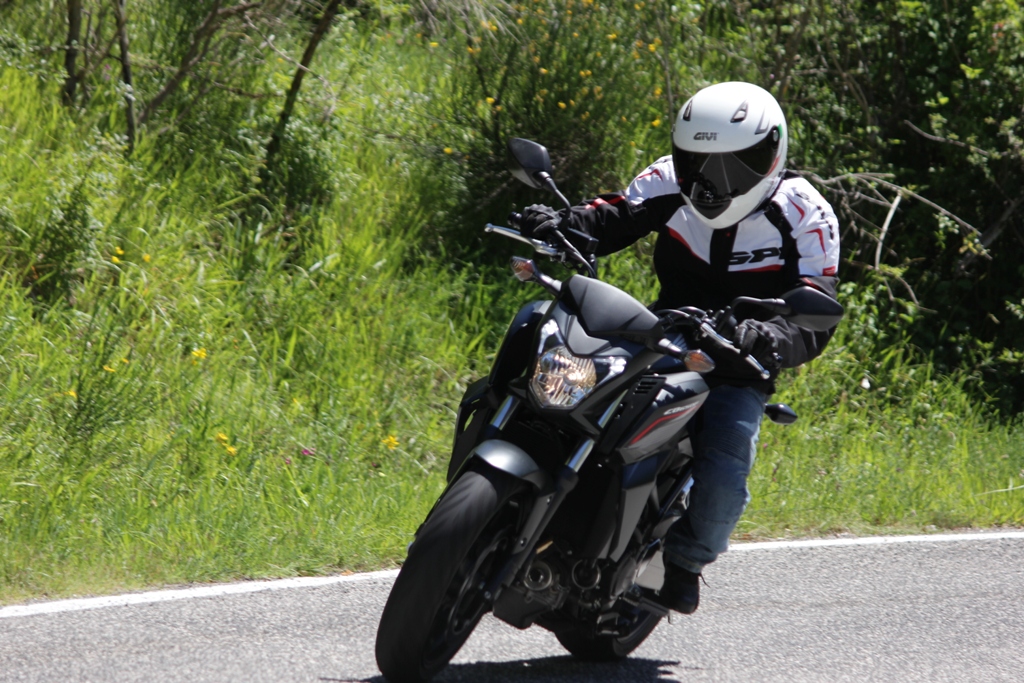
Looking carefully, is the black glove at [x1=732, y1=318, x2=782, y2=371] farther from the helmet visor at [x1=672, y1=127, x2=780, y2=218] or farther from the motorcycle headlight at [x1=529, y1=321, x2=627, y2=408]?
the helmet visor at [x1=672, y1=127, x2=780, y2=218]

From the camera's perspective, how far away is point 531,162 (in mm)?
3750

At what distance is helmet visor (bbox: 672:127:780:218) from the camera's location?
11.7 feet

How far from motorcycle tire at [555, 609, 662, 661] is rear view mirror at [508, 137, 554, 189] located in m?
1.50

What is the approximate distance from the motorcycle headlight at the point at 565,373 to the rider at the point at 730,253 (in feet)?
1.68

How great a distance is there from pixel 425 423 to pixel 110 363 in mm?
1761

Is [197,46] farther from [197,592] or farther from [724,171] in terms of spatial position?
[724,171]

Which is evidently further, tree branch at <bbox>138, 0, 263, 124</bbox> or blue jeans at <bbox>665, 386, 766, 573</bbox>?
tree branch at <bbox>138, 0, 263, 124</bbox>

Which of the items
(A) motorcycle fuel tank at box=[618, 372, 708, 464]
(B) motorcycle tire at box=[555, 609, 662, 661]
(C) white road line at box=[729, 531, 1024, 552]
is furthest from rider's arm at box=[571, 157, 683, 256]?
(C) white road line at box=[729, 531, 1024, 552]

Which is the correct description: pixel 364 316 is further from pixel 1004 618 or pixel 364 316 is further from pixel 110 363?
pixel 1004 618

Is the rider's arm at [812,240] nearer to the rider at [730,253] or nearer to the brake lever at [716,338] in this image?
the rider at [730,253]

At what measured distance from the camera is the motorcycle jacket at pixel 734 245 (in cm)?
369

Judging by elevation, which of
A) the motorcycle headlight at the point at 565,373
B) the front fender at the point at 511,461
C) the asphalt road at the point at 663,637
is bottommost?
the asphalt road at the point at 663,637

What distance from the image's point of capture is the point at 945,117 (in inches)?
398

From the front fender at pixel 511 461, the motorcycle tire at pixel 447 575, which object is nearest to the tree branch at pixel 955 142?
the front fender at pixel 511 461
